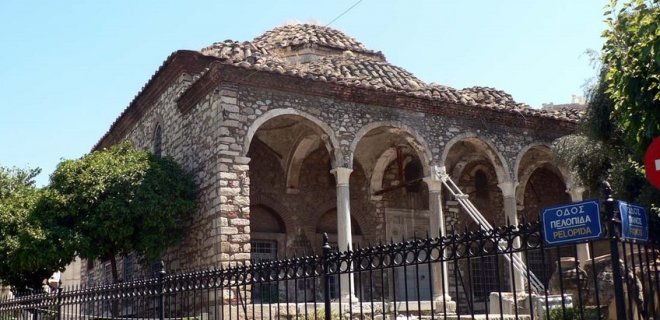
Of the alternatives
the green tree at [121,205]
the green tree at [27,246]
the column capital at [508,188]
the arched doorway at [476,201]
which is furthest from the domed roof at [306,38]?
the green tree at [27,246]

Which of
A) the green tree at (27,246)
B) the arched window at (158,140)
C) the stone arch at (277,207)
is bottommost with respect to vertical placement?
the green tree at (27,246)

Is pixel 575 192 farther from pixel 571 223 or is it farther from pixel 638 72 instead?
pixel 571 223

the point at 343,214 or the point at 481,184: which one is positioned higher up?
the point at 481,184

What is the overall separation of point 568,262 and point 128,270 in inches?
413

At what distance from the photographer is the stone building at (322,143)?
13.2m

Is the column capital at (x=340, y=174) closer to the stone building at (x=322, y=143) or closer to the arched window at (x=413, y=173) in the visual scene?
the stone building at (x=322, y=143)

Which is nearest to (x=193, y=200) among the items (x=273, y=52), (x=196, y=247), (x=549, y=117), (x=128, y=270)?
(x=196, y=247)

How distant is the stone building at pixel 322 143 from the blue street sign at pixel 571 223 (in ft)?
28.2

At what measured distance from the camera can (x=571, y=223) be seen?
4562 millimetres

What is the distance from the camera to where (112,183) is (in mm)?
13484

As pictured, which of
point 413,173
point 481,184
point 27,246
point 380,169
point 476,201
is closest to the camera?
point 27,246

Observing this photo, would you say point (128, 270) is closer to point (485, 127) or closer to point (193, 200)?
point (193, 200)

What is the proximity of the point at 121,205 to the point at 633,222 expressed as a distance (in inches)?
404

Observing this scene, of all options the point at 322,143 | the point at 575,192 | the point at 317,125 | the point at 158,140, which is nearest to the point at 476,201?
the point at 575,192
